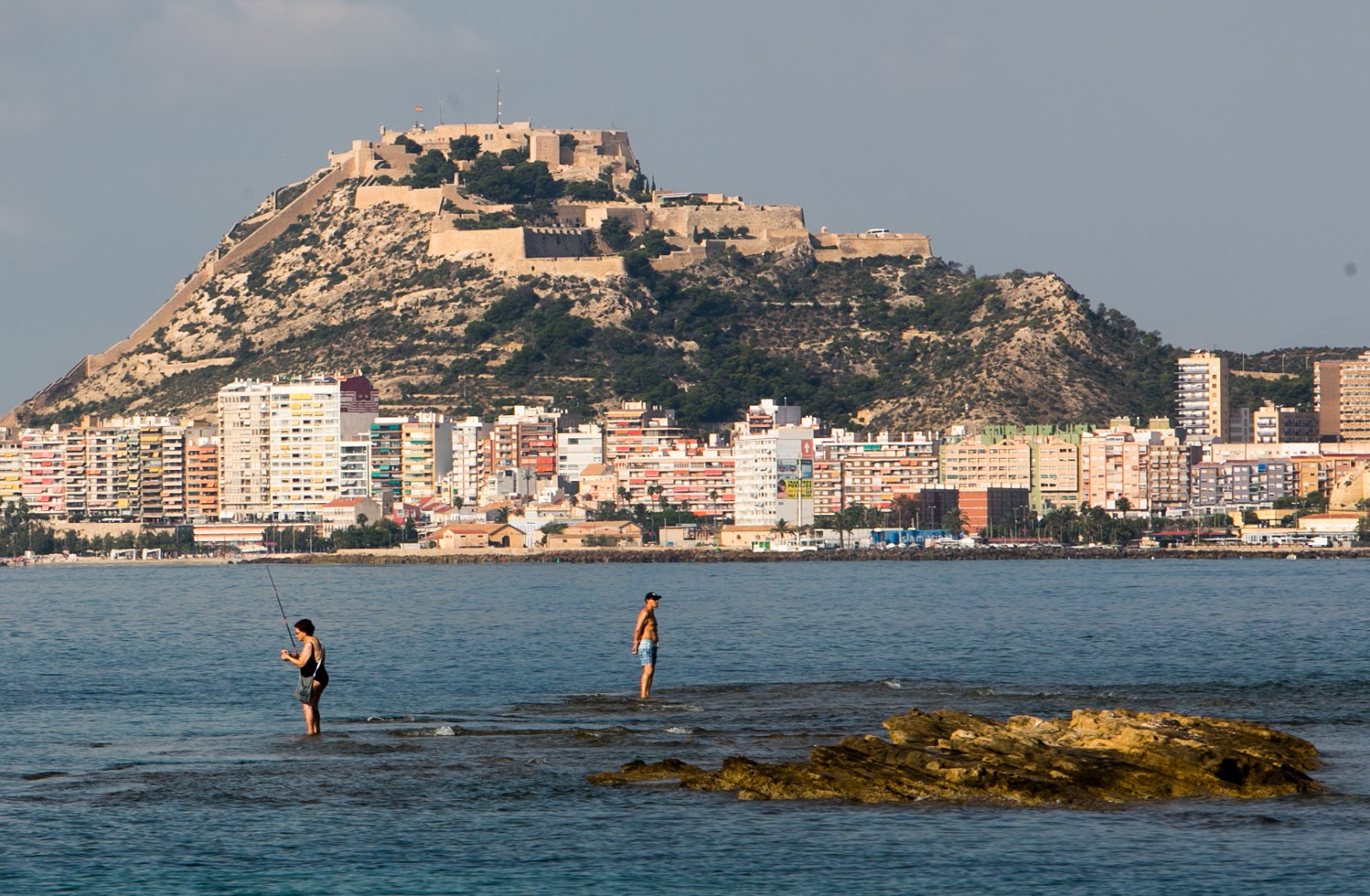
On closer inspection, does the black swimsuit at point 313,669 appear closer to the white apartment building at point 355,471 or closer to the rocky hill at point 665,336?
the white apartment building at point 355,471

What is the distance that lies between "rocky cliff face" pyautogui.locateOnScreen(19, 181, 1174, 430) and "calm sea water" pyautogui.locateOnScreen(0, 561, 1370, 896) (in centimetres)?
10258

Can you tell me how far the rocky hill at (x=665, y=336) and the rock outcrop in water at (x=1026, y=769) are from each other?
438 feet

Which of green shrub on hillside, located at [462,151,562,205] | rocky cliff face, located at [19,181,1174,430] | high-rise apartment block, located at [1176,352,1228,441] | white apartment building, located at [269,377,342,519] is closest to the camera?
white apartment building, located at [269,377,342,519]

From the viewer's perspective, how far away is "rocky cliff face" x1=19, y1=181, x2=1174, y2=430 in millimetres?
158375

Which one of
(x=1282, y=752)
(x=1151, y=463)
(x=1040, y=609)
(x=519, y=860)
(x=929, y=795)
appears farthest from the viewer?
(x=1151, y=463)

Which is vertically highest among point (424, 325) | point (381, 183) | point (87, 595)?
point (381, 183)

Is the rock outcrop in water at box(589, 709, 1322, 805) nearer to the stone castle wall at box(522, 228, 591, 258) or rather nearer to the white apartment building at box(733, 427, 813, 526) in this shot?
the white apartment building at box(733, 427, 813, 526)

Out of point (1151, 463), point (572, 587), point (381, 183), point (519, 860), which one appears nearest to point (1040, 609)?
point (572, 587)

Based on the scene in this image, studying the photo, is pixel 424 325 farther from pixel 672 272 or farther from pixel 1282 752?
pixel 1282 752

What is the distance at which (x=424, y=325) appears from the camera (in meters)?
161

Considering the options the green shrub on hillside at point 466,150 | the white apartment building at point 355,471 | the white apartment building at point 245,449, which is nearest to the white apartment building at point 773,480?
the white apartment building at point 355,471

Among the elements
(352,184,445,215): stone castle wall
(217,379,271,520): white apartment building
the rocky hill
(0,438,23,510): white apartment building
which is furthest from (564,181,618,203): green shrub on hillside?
(0,438,23,510): white apartment building

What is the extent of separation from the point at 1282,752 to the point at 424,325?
14219 cm

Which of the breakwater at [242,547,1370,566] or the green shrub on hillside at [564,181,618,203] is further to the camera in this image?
the green shrub on hillside at [564,181,618,203]
